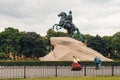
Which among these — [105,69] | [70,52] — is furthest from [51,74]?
[70,52]

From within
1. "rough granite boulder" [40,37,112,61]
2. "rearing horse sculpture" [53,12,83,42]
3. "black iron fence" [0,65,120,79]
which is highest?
"rearing horse sculpture" [53,12,83,42]

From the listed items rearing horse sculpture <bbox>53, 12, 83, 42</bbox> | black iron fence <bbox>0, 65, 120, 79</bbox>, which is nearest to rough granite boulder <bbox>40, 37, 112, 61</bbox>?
rearing horse sculpture <bbox>53, 12, 83, 42</bbox>

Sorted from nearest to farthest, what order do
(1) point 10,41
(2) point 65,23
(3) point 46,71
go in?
(3) point 46,71, (2) point 65,23, (1) point 10,41

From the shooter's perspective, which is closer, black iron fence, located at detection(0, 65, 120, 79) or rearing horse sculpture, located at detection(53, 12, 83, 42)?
black iron fence, located at detection(0, 65, 120, 79)

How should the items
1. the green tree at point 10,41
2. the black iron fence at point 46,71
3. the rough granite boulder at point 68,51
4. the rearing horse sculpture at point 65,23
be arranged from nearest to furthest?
1. the black iron fence at point 46,71
2. the rough granite boulder at point 68,51
3. the rearing horse sculpture at point 65,23
4. the green tree at point 10,41

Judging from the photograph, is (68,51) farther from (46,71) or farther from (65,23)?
(46,71)

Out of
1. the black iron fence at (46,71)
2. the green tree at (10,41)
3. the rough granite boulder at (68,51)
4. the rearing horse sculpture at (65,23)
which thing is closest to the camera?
the black iron fence at (46,71)

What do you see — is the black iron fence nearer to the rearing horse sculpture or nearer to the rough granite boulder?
the rough granite boulder

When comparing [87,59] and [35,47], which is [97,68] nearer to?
[87,59]

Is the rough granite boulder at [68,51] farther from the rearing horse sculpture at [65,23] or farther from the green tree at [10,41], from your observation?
the green tree at [10,41]

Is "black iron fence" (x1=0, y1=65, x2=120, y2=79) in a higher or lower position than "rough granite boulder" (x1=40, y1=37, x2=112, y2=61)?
lower

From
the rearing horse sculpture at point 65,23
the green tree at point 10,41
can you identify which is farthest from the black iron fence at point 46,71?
the green tree at point 10,41

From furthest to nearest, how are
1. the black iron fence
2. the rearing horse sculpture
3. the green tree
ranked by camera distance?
the green tree, the rearing horse sculpture, the black iron fence

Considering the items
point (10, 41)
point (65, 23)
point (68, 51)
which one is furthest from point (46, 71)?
point (10, 41)
